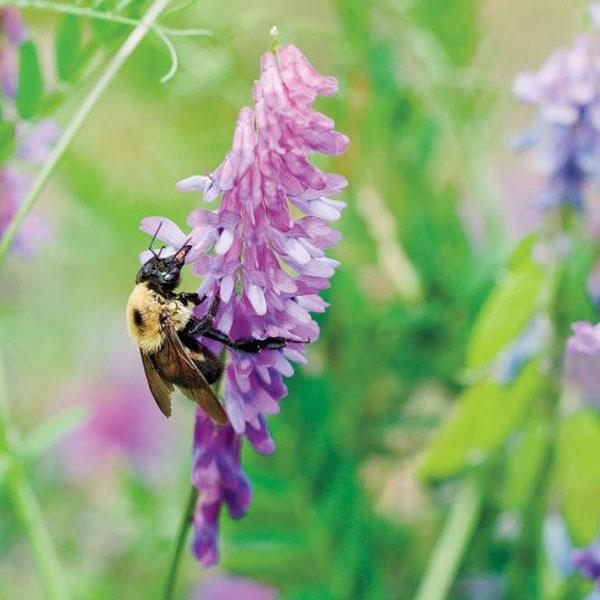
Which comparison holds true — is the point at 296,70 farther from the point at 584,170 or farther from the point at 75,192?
the point at 75,192

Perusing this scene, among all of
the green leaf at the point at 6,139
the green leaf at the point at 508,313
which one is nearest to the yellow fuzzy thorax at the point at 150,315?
the green leaf at the point at 6,139

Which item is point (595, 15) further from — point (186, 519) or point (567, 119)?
point (186, 519)

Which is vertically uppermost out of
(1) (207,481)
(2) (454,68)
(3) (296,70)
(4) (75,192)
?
(2) (454,68)

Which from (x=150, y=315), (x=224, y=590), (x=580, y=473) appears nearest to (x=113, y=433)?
(x=224, y=590)

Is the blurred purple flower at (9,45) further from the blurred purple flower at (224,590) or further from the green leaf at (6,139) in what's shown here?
the blurred purple flower at (224,590)

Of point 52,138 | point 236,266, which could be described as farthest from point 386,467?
point 236,266

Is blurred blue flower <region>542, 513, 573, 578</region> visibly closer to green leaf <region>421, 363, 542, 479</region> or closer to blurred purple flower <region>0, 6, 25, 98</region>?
green leaf <region>421, 363, 542, 479</region>
